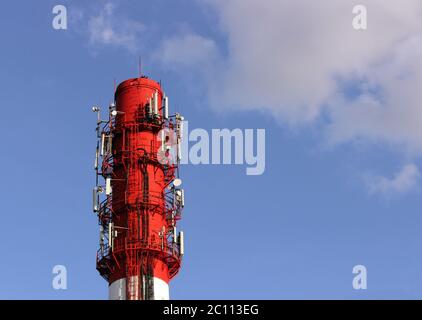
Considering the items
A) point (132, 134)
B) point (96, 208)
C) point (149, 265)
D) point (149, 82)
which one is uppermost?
point (149, 82)

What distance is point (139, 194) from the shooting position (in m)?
91.2

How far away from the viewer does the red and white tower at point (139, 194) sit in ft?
289

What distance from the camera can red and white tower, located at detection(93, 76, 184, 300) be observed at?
88062 millimetres

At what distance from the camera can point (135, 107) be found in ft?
314
